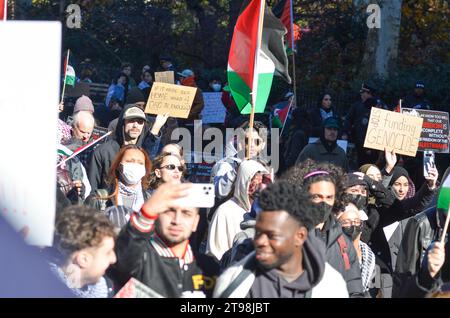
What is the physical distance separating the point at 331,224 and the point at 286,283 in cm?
167

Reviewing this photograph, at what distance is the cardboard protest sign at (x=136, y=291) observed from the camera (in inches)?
191

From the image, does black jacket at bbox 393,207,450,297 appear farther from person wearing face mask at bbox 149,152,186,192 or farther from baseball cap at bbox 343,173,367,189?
person wearing face mask at bbox 149,152,186,192

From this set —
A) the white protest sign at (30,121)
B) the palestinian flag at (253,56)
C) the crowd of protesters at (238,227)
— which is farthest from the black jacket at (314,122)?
the white protest sign at (30,121)

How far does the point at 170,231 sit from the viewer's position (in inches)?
212

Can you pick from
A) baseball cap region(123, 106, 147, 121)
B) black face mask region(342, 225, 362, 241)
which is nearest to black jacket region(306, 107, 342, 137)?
baseball cap region(123, 106, 147, 121)

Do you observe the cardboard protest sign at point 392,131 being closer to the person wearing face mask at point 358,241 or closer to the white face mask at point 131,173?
the person wearing face mask at point 358,241

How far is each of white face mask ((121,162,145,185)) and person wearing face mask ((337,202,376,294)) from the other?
1374 millimetres

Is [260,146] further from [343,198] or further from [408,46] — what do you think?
[408,46]

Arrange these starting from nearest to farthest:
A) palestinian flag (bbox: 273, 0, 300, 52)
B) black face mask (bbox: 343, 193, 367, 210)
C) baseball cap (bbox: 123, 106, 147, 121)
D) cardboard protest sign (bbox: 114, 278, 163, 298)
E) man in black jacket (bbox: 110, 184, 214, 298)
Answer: cardboard protest sign (bbox: 114, 278, 163, 298) < man in black jacket (bbox: 110, 184, 214, 298) < black face mask (bbox: 343, 193, 367, 210) < baseball cap (bbox: 123, 106, 147, 121) < palestinian flag (bbox: 273, 0, 300, 52)

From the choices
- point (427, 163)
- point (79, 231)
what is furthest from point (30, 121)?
point (427, 163)

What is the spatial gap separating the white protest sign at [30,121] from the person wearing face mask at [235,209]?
2654mm

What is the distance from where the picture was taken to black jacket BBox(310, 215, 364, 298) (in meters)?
6.38

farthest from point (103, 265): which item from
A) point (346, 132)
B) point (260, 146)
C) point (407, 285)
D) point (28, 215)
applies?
point (346, 132)

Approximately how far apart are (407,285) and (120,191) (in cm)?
256
